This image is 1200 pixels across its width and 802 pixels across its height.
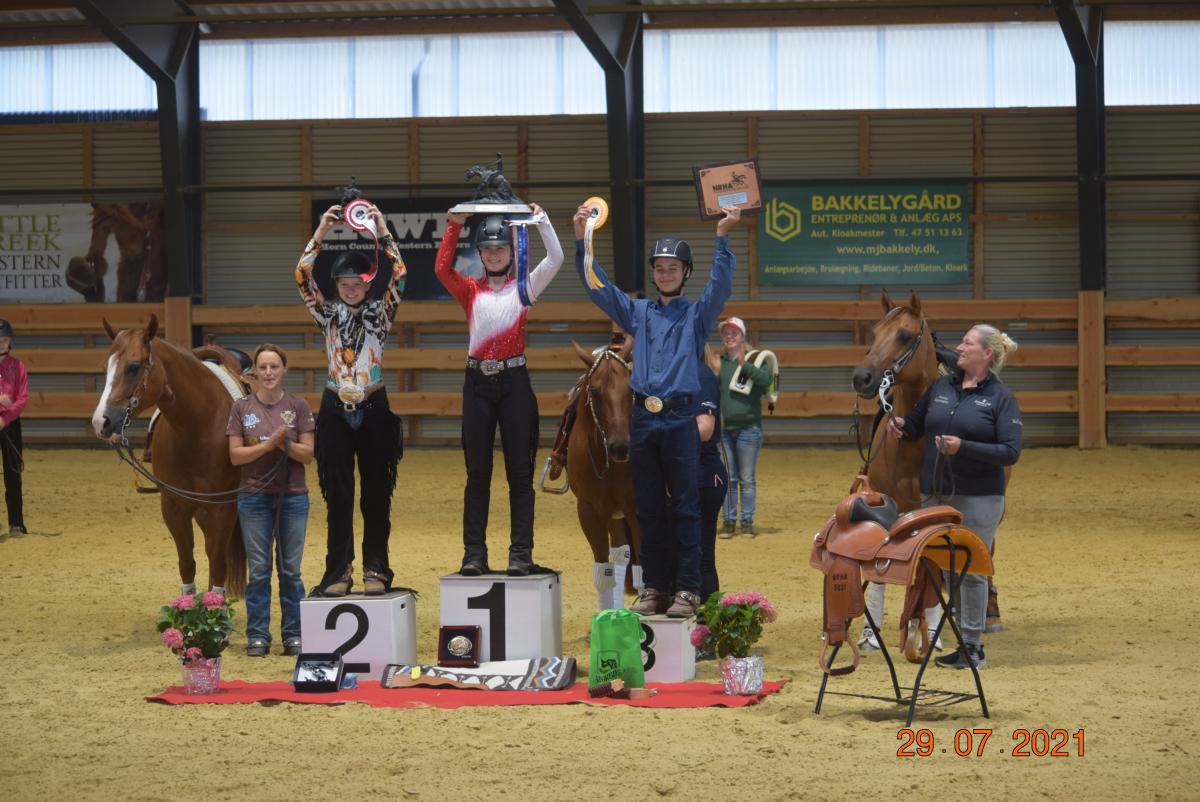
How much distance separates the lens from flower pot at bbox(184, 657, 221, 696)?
6844mm

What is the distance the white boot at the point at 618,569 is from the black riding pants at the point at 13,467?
668 centimetres

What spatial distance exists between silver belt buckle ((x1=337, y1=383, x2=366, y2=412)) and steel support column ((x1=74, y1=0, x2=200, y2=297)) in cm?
1144

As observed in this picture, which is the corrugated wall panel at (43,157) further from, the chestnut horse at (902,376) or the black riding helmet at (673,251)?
the chestnut horse at (902,376)

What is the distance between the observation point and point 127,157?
1945 centimetres

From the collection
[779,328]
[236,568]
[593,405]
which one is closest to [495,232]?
Answer: [593,405]

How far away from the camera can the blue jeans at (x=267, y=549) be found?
788 centimetres

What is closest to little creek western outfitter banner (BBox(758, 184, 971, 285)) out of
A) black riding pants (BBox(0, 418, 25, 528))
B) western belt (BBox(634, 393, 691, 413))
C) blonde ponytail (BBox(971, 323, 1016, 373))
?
black riding pants (BBox(0, 418, 25, 528))

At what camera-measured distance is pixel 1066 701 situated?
6.45m

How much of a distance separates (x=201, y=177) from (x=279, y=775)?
1528cm

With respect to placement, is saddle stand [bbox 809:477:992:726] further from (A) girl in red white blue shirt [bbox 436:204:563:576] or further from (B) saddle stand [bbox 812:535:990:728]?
(A) girl in red white blue shirt [bbox 436:204:563:576]

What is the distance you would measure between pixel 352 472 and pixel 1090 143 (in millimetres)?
12911

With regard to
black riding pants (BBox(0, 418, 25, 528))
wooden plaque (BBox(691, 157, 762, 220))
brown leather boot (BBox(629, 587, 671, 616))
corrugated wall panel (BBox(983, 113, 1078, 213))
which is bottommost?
brown leather boot (BBox(629, 587, 671, 616))

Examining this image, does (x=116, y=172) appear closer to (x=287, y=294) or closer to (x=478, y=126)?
(x=287, y=294)

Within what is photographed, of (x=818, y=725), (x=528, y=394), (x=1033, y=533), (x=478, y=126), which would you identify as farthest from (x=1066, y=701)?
(x=478, y=126)
